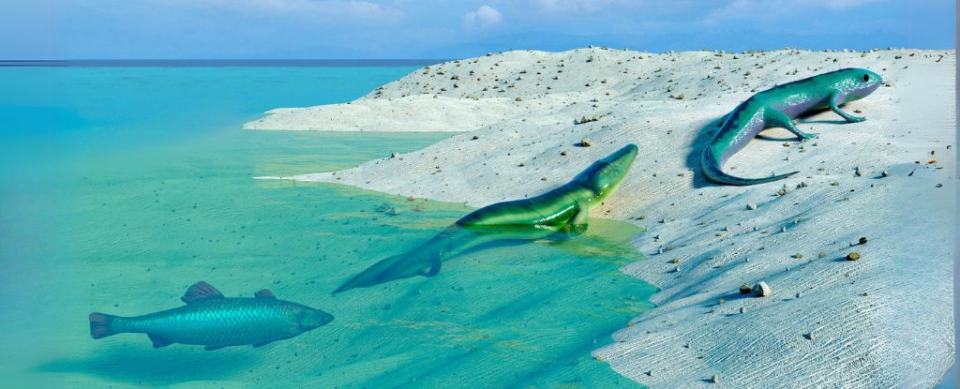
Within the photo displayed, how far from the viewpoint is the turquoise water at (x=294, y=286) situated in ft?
18.1

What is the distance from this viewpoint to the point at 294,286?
7.15 meters

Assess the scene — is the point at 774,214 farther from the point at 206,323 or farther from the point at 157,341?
the point at 157,341

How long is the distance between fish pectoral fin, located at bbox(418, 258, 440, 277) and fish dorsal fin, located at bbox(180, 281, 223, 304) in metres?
2.28

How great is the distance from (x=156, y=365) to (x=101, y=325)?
0.77m

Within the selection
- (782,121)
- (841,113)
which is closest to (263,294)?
(782,121)

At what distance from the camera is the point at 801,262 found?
6266mm

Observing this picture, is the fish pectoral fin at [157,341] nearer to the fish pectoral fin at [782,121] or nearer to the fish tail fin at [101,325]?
the fish tail fin at [101,325]

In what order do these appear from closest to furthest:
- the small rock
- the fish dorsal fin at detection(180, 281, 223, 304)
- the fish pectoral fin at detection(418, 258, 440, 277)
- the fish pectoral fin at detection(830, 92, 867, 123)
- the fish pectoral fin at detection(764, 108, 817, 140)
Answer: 1. the fish dorsal fin at detection(180, 281, 223, 304)
2. the small rock
3. the fish pectoral fin at detection(418, 258, 440, 277)
4. the fish pectoral fin at detection(764, 108, 817, 140)
5. the fish pectoral fin at detection(830, 92, 867, 123)

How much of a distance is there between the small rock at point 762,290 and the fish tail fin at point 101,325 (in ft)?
12.9

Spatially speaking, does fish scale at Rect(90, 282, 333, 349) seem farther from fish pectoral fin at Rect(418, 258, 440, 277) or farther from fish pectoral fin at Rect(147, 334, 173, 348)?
fish pectoral fin at Rect(418, 258, 440, 277)

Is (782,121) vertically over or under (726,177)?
over

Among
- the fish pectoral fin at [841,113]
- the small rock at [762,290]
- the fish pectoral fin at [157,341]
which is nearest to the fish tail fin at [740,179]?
the fish pectoral fin at [841,113]

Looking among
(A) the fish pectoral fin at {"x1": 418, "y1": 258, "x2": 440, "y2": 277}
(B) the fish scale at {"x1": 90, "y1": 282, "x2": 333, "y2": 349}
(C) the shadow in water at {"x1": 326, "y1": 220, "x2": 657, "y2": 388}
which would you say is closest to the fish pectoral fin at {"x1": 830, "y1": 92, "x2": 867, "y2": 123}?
(C) the shadow in water at {"x1": 326, "y1": 220, "x2": 657, "y2": 388}

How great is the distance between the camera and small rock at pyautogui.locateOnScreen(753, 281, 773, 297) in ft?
18.5
